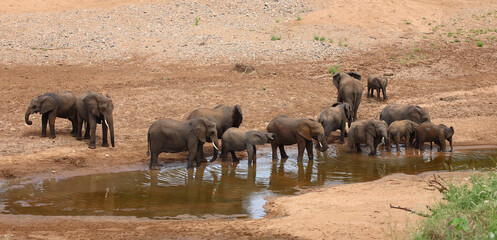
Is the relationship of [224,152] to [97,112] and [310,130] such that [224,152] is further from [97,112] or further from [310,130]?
[97,112]

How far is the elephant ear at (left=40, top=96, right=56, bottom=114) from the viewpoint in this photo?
1772 cm

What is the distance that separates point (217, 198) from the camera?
529 inches

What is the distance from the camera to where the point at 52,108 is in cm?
1778

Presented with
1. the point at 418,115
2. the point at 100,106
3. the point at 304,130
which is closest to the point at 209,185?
the point at 304,130

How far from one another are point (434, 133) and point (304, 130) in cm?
380

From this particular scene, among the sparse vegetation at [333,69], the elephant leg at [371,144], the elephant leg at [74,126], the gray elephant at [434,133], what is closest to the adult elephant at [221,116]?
the elephant leg at [74,126]

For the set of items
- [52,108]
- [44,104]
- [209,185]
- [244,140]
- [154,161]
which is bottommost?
[209,185]

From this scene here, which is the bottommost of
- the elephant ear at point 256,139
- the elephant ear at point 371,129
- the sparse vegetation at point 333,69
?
the elephant ear at point 256,139

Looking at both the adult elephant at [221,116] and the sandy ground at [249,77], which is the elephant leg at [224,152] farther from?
the sandy ground at [249,77]

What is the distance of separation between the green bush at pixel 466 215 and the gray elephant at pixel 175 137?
286 inches

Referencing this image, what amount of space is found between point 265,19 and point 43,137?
17.3 m

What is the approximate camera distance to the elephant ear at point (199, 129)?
1589cm

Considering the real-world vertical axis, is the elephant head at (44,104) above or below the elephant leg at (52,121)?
above

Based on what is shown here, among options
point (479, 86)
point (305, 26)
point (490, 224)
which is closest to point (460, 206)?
point (490, 224)
